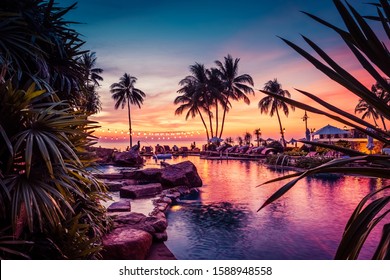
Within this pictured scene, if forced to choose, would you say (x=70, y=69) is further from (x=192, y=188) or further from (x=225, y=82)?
(x=225, y=82)

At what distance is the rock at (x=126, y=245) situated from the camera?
3.06 meters

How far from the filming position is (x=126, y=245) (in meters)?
3.14

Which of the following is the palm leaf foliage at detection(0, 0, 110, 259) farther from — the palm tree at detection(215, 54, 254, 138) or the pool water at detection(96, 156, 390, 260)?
the palm tree at detection(215, 54, 254, 138)

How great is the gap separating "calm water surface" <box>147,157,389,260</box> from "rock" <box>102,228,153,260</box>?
637mm

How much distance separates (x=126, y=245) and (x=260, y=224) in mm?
2816

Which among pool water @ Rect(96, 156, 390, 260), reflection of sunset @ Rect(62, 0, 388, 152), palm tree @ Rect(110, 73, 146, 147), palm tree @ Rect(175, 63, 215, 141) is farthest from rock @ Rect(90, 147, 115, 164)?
reflection of sunset @ Rect(62, 0, 388, 152)

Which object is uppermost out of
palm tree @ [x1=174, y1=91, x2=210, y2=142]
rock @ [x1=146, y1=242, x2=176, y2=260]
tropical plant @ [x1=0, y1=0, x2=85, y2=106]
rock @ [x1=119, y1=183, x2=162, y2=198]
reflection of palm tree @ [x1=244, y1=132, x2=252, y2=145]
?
palm tree @ [x1=174, y1=91, x2=210, y2=142]

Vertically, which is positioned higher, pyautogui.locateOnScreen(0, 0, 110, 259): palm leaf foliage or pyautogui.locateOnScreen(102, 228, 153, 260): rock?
pyautogui.locateOnScreen(0, 0, 110, 259): palm leaf foliage

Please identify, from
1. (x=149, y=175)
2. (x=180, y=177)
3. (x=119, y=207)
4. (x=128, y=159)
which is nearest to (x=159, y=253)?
(x=119, y=207)

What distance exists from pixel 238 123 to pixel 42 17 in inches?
109

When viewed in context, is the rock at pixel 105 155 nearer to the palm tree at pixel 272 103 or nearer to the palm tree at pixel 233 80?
the palm tree at pixel 233 80

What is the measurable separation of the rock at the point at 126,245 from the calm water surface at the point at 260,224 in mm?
637

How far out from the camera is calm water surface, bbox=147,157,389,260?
158 inches

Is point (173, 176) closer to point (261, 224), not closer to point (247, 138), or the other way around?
point (261, 224)
